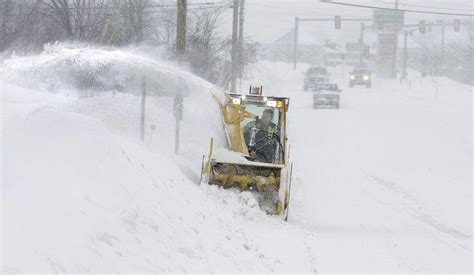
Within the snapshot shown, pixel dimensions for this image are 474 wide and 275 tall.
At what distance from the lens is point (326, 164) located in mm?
18203

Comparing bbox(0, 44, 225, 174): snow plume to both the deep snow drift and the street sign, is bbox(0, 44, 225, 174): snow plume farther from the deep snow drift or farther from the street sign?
the street sign

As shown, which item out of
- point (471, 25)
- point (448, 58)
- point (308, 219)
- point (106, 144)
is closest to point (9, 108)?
point (106, 144)

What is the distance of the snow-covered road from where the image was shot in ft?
30.4

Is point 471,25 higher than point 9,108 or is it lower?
higher

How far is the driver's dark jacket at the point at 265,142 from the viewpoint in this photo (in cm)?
1229

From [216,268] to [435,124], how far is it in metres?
26.8

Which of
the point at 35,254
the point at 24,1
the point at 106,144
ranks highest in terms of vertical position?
the point at 24,1

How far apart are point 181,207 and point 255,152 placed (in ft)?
12.0

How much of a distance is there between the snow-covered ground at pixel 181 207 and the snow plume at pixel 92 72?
0.35 m

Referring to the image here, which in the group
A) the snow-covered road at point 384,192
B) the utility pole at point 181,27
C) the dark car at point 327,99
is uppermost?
the utility pole at point 181,27

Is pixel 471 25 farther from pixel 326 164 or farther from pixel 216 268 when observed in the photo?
pixel 216 268

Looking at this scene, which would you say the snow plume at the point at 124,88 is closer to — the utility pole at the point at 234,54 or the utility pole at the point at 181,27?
the utility pole at the point at 181,27

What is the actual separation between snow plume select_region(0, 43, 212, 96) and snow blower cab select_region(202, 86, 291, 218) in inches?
31.6

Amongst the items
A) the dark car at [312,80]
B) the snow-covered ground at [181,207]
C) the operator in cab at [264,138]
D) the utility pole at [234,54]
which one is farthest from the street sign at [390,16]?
the operator in cab at [264,138]
